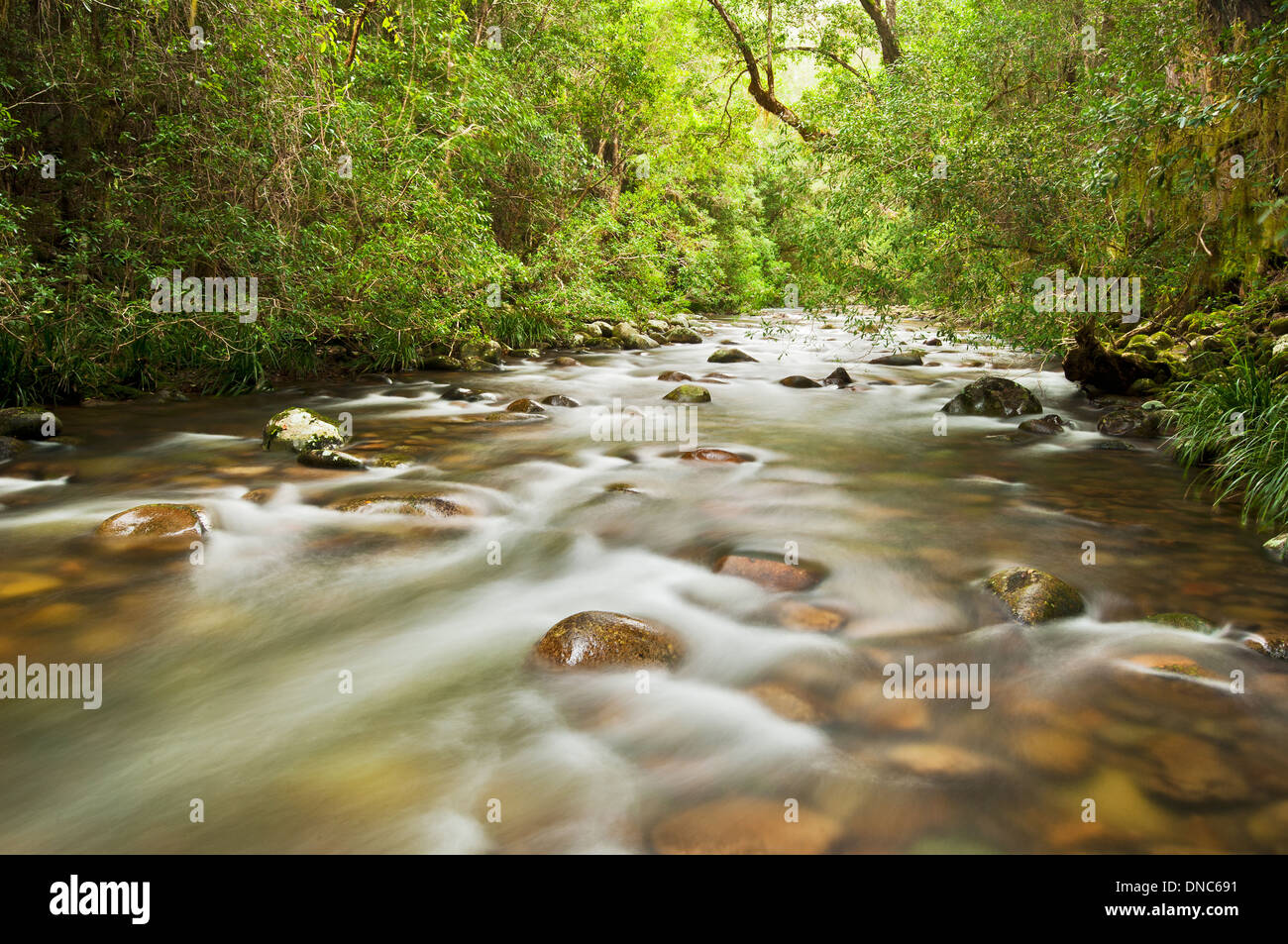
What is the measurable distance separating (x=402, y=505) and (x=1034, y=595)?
4.05 meters

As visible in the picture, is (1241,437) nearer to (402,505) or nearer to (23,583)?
(402,505)

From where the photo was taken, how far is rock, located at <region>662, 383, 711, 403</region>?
10.3m

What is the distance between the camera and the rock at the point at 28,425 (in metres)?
6.54

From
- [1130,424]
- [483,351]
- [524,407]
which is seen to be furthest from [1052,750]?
[483,351]

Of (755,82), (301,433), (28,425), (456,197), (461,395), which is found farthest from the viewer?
(755,82)

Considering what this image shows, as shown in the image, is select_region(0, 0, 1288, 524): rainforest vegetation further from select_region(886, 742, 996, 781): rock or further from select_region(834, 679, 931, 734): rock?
select_region(886, 742, 996, 781): rock

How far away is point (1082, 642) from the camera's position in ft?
11.3

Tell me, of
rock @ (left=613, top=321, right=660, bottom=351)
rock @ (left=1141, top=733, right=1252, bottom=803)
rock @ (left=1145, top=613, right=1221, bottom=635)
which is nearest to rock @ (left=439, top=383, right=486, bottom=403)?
rock @ (left=613, top=321, right=660, bottom=351)

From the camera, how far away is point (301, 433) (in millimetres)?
6809

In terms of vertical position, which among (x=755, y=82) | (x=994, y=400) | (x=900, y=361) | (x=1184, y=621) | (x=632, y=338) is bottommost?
(x=1184, y=621)

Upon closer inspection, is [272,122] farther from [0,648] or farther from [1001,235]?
[1001,235]

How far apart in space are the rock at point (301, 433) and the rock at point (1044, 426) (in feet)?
23.4

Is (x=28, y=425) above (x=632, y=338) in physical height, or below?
below

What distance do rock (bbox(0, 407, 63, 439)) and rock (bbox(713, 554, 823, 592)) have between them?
642 centimetres
